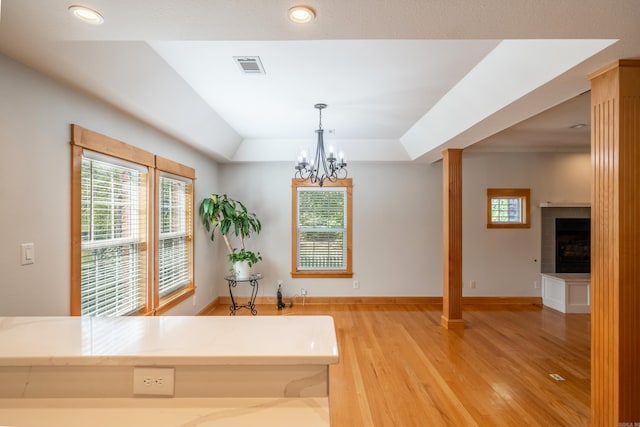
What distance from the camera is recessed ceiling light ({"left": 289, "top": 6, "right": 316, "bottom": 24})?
1.30 metres

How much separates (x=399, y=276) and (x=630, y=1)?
173 inches

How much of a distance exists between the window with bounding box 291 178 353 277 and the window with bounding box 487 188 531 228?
2.32 meters

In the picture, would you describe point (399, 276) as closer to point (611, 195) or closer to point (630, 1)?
point (611, 195)

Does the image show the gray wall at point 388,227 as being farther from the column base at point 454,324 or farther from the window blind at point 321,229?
the column base at point 454,324

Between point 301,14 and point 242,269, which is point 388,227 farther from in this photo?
point 301,14

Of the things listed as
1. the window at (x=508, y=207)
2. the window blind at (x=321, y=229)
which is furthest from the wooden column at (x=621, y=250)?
the window blind at (x=321, y=229)

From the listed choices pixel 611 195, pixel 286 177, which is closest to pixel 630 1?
pixel 611 195

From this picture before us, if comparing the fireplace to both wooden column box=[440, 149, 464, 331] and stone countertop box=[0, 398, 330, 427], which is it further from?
stone countertop box=[0, 398, 330, 427]

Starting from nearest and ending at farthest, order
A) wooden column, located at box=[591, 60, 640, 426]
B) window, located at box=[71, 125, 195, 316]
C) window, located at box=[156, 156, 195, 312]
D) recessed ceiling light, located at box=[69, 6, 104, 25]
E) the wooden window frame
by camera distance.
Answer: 1. recessed ceiling light, located at box=[69, 6, 104, 25]
2. wooden column, located at box=[591, 60, 640, 426]
3. window, located at box=[71, 125, 195, 316]
4. the wooden window frame
5. window, located at box=[156, 156, 195, 312]

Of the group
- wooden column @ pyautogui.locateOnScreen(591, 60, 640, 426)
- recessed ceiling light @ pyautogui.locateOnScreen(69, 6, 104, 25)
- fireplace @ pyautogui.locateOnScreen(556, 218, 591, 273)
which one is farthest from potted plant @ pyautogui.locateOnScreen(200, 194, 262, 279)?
fireplace @ pyautogui.locateOnScreen(556, 218, 591, 273)

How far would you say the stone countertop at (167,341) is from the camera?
96 cm

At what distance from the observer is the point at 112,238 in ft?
8.74

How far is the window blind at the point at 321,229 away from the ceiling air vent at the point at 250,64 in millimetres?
2806

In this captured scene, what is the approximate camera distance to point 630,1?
1281 mm
